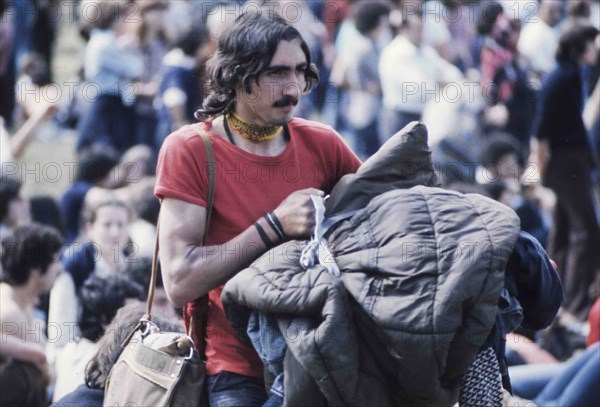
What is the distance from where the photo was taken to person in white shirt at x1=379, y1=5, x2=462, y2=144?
11.4 m

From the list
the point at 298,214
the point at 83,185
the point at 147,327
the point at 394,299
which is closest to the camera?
the point at 394,299

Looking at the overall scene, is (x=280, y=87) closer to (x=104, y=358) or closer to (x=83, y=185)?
(x=104, y=358)

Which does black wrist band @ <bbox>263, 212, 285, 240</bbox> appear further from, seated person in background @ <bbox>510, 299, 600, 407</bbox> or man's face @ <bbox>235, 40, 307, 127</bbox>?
Result: seated person in background @ <bbox>510, 299, 600, 407</bbox>

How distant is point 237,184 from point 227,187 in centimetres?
3

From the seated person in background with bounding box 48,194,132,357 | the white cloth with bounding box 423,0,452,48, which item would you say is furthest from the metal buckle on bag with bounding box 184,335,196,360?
the white cloth with bounding box 423,0,452,48

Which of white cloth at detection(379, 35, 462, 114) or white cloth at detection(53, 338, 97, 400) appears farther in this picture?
white cloth at detection(379, 35, 462, 114)

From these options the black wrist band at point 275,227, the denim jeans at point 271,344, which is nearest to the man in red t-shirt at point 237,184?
the black wrist band at point 275,227

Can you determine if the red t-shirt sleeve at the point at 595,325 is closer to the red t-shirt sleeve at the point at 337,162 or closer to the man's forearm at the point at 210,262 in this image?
the red t-shirt sleeve at the point at 337,162

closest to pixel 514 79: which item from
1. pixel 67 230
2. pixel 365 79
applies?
pixel 365 79

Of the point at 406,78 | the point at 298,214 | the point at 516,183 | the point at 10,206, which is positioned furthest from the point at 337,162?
the point at 406,78

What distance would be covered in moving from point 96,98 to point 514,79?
419 cm

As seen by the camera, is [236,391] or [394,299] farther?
[236,391]

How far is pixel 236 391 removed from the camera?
388cm

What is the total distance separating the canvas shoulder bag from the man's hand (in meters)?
0.23
